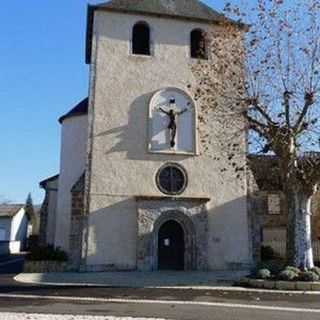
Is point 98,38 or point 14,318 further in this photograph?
point 98,38

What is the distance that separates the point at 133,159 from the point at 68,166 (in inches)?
163

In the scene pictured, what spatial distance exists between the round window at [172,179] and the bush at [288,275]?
7.25 meters

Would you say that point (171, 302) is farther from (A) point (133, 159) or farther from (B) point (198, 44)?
(B) point (198, 44)

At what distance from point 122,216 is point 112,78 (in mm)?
6228

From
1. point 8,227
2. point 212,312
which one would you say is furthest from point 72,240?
point 8,227

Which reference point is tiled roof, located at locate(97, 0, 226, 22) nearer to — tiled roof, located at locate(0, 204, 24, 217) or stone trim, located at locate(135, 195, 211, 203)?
stone trim, located at locate(135, 195, 211, 203)

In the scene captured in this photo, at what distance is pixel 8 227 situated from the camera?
45.6m

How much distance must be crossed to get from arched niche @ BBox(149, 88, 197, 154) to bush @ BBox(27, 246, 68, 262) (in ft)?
19.3

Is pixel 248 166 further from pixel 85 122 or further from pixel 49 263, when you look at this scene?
pixel 49 263

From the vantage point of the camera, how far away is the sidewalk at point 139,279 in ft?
51.7

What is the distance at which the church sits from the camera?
68.3 feet

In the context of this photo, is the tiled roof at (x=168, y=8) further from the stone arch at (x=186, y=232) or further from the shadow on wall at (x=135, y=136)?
the stone arch at (x=186, y=232)

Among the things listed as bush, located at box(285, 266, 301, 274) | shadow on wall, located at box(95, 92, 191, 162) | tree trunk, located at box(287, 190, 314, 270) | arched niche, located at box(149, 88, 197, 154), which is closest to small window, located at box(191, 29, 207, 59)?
arched niche, located at box(149, 88, 197, 154)

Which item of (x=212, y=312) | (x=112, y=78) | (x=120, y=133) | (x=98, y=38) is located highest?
(x=98, y=38)
